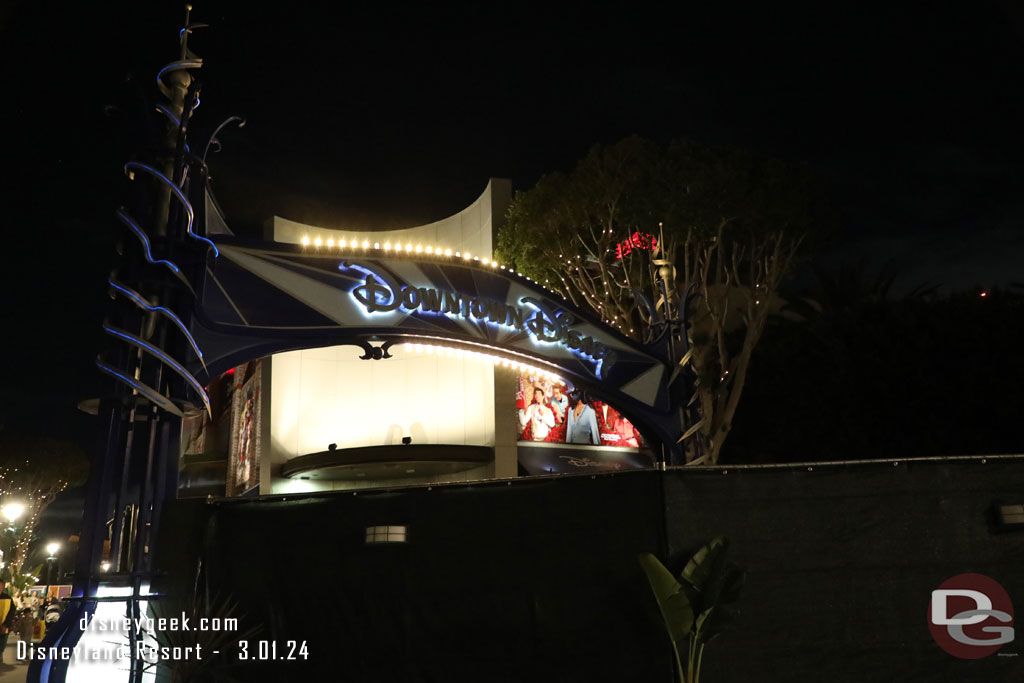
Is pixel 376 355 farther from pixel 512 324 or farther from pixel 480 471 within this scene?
pixel 480 471

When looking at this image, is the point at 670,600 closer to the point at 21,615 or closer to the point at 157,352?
the point at 157,352

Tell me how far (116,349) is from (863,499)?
8986 millimetres

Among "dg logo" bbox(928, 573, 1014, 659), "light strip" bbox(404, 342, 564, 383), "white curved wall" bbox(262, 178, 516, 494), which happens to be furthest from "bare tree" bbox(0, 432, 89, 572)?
"dg logo" bbox(928, 573, 1014, 659)

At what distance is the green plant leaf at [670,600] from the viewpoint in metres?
6.34

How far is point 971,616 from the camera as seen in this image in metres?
6.46

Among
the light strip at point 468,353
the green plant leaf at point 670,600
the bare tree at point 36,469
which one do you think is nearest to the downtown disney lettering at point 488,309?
the light strip at point 468,353

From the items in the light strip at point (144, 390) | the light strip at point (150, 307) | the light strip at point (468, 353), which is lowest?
the light strip at point (144, 390)

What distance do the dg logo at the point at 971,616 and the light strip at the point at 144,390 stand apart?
28.3 ft

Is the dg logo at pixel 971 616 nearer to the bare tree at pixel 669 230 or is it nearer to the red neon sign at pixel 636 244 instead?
the bare tree at pixel 669 230

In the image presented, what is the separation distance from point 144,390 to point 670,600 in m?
7.00

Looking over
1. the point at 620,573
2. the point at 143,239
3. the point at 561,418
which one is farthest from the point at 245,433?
the point at 620,573

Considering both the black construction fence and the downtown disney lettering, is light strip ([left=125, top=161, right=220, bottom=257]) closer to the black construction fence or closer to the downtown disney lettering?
the downtown disney lettering

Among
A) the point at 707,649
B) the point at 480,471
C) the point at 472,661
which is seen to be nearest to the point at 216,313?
the point at 472,661

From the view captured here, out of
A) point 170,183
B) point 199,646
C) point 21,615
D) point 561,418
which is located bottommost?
point 21,615
